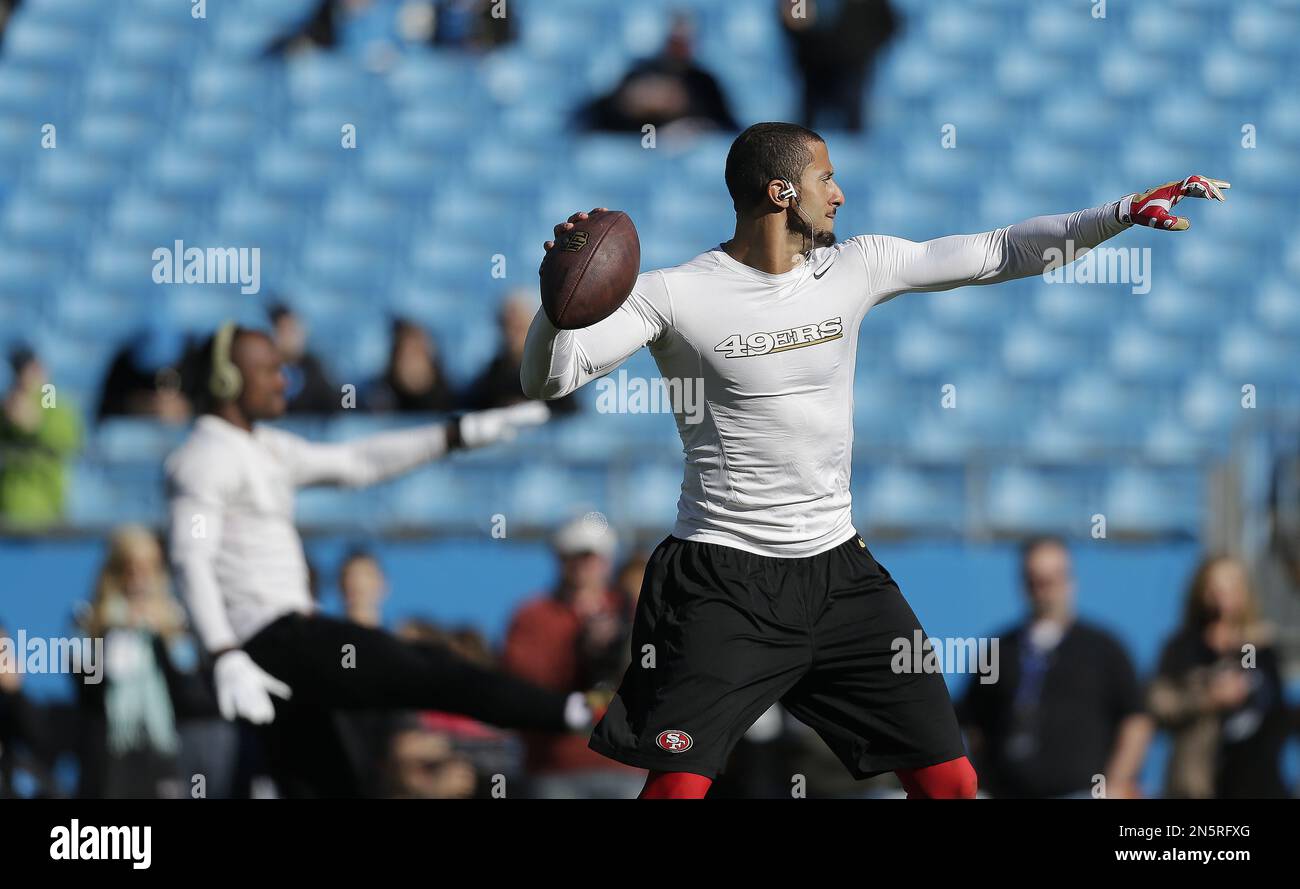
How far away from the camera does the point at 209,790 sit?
6062 millimetres

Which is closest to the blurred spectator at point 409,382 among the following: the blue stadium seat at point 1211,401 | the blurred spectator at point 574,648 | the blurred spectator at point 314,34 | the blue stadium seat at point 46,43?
the blurred spectator at point 574,648

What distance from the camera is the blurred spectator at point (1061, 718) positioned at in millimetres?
6004

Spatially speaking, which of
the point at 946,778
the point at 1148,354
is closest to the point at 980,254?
the point at 946,778

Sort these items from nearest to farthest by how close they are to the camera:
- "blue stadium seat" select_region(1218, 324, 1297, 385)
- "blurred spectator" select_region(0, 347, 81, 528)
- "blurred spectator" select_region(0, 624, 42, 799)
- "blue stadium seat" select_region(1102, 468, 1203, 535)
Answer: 1. "blurred spectator" select_region(0, 624, 42, 799)
2. "blue stadium seat" select_region(1102, 468, 1203, 535)
3. "blurred spectator" select_region(0, 347, 81, 528)
4. "blue stadium seat" select_region(1218, 324, 1297, 385)

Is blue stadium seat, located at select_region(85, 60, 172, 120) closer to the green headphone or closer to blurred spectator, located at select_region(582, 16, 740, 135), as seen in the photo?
blurred spectator, located at select_region(582, 16, 740, 135)

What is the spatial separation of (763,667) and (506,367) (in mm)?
3665

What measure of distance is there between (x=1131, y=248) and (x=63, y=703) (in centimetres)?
543

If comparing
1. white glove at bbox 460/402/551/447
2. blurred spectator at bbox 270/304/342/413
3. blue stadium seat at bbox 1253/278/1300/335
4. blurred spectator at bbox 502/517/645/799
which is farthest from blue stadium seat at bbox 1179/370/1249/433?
blurred spectator at bbox 270/304/342/413

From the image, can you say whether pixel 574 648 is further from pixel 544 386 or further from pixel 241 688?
pixel 544 386

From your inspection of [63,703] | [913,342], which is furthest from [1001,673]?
[63,703]

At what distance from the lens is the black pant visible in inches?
217

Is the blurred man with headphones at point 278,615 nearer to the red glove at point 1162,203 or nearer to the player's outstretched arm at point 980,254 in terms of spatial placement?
the player's outstretched arm at point 980,254

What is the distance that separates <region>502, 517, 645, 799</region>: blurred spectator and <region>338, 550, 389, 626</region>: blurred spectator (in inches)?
21.2
